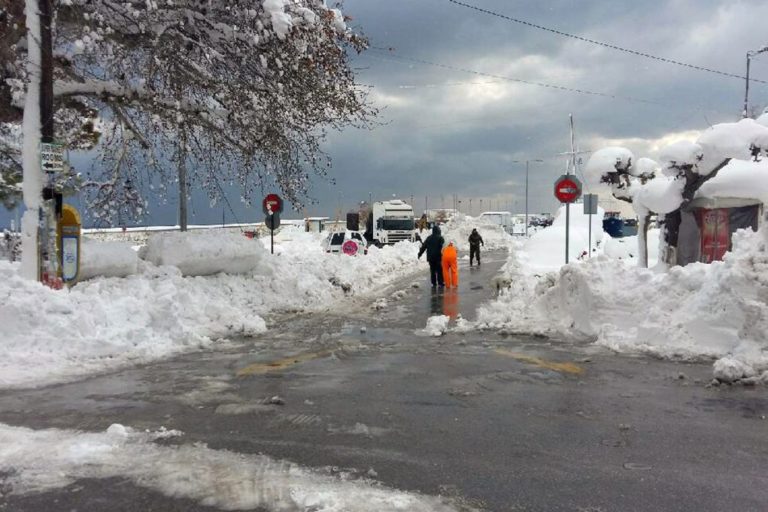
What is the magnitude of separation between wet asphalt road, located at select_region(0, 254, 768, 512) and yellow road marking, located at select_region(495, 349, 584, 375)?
0.03 meters

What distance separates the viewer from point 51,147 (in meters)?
10.5

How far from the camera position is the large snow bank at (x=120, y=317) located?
830 cm

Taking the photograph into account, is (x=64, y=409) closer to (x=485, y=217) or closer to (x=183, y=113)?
(x=183, y=113)

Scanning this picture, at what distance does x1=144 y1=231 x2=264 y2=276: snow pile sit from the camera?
14.6 m

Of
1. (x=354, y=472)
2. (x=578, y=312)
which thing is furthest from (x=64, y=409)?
(x=578, y=312)

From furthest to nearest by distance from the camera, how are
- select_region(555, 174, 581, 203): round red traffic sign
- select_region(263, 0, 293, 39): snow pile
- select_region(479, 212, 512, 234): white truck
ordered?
select_region(479, 212, 512, 234): white truck, select_region(555, 174, 581, 203): round red traffic sign, select_region(263, 0, 293, 39): snow pile

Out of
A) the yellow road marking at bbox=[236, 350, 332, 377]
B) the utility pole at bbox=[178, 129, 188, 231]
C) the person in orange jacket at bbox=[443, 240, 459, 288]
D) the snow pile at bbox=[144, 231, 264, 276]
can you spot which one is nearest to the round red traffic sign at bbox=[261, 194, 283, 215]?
the utility pole at bbox=[178, 129, 188, 231]

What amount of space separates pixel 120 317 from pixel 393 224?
129 feet

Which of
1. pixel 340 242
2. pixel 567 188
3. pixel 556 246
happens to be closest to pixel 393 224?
pixel 340 242

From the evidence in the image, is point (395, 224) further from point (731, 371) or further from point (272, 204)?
point (731, 371)

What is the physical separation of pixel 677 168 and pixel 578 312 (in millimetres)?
8083

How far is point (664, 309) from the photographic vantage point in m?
9.94

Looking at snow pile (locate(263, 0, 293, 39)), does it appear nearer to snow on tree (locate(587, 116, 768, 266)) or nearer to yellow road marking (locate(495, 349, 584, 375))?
yellow road marking (locate(495, 349, 584, 375))

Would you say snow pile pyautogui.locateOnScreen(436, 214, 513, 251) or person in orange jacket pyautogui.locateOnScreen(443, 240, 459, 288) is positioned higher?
snow pile pyautogui.locateOnScreen(436, 214, 513, 251)
